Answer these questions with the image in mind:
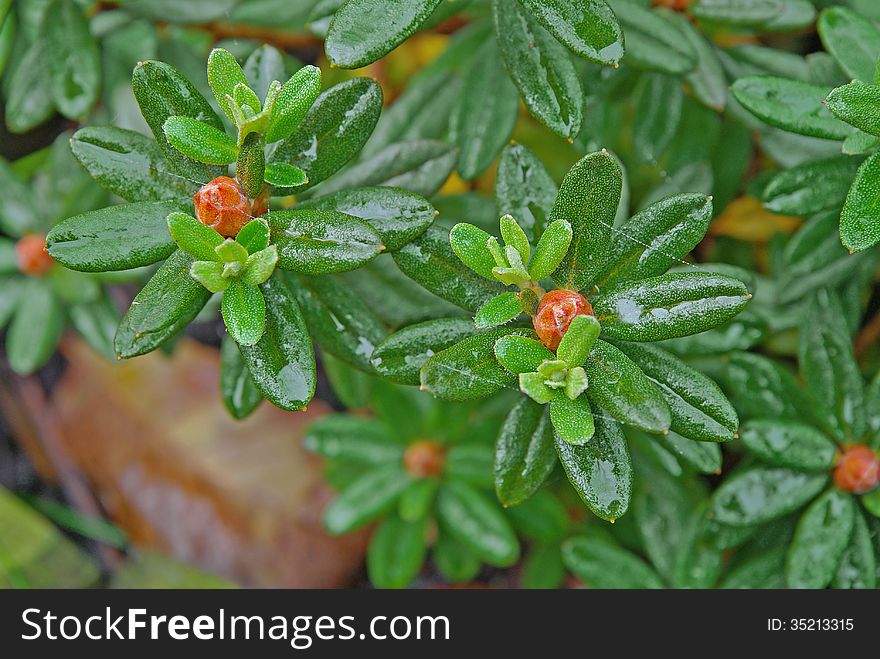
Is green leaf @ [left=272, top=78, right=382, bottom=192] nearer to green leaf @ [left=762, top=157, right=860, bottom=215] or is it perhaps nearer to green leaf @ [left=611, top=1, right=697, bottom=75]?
green leaf @ [left=611, top=1, right=697, bottom=75]

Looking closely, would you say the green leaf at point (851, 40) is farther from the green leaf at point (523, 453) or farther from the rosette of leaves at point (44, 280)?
the rosette of leaves at point (44, 280)

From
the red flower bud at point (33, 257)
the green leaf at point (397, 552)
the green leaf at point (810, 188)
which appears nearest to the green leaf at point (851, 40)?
the green leaf at point (810, 188)

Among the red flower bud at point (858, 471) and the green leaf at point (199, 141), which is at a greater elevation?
the green leaf at point (199, 141)

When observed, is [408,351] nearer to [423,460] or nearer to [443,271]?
Result: [443,271]

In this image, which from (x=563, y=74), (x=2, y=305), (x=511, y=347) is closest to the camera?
(x=511, y=347)
